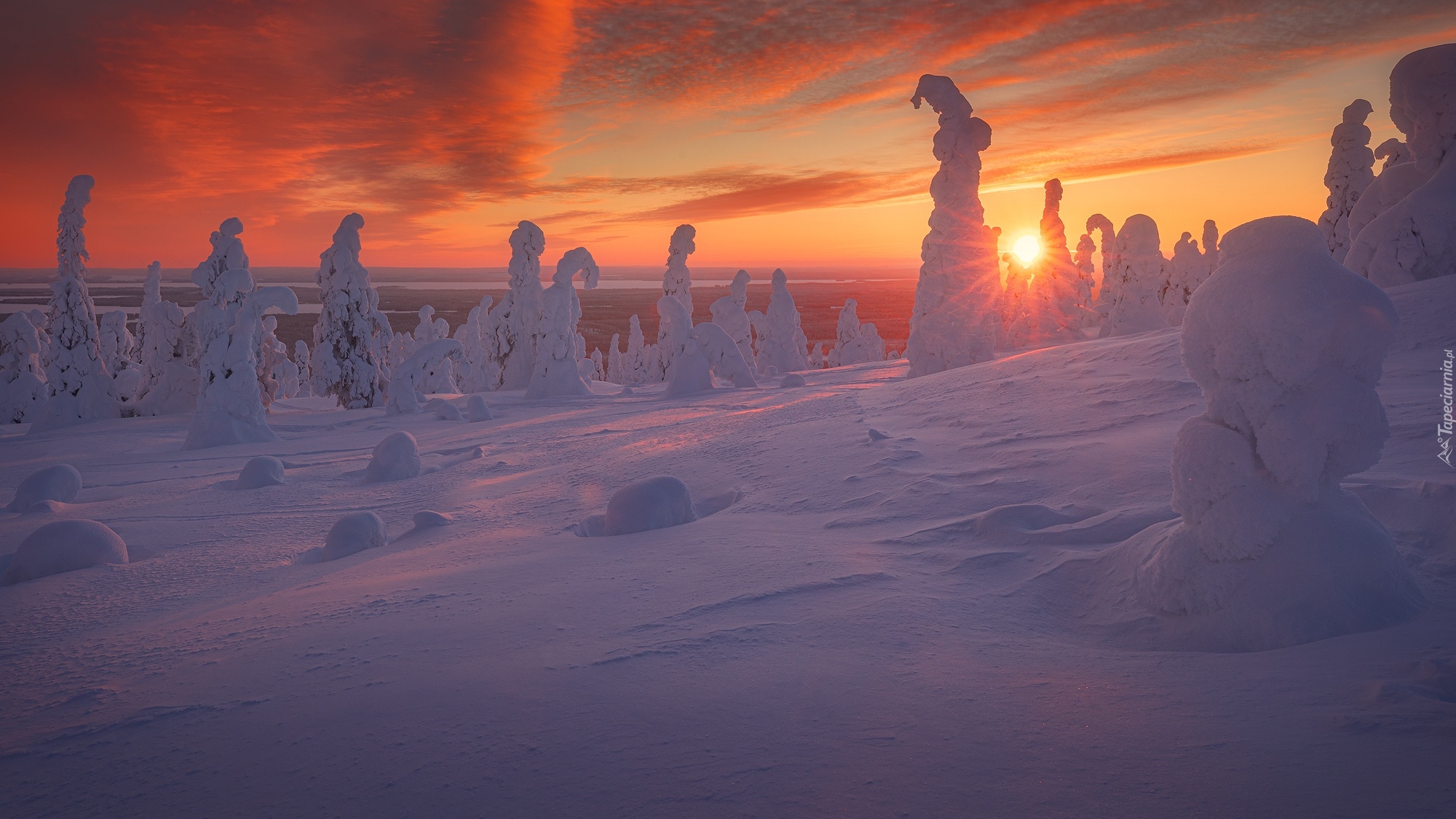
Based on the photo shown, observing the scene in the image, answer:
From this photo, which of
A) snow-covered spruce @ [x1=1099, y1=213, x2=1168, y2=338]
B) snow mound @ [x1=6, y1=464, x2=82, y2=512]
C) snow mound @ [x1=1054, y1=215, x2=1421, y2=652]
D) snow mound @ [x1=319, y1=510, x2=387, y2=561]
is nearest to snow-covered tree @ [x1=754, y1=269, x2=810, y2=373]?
snow-covered spruce @ [x1=1099, y1=213, x2=1168, y2=338]

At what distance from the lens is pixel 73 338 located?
77.4ft

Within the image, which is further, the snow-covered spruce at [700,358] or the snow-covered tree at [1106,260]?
the snow-covered tree at [1106,260]

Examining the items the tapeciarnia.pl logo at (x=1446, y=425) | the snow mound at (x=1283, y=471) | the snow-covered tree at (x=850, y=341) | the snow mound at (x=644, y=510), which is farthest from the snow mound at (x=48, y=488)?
the snow-covered tree at (x=850, y=341)

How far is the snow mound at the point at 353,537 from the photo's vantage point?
6453mm

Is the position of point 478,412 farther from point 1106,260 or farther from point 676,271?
point 1106,260

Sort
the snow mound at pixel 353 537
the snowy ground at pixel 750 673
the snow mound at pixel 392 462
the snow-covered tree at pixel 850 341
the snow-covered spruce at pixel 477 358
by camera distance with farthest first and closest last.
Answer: the snow-covered tree at pixel 850 341, the snow-covered spruce at pixel 477 358, the snow mound at pixel 392 462, the snow mound at pixel 353 537, the snowy ground at pixel 750 673

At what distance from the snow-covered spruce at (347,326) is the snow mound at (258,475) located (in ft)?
68.9

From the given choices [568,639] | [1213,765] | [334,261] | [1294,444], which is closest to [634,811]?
[568,639]

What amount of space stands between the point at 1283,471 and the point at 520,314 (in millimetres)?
32335

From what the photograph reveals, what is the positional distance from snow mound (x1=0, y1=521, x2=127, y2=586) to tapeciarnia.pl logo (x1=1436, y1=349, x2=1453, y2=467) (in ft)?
35.1

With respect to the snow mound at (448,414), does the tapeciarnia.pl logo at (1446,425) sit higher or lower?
higher

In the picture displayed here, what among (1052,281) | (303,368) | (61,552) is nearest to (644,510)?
(61,552)

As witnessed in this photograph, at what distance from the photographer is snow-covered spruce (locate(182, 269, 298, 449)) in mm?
16031

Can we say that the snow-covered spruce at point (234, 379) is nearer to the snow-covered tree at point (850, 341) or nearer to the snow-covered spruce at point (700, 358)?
the snow-covered spruce at point (700, 358)
